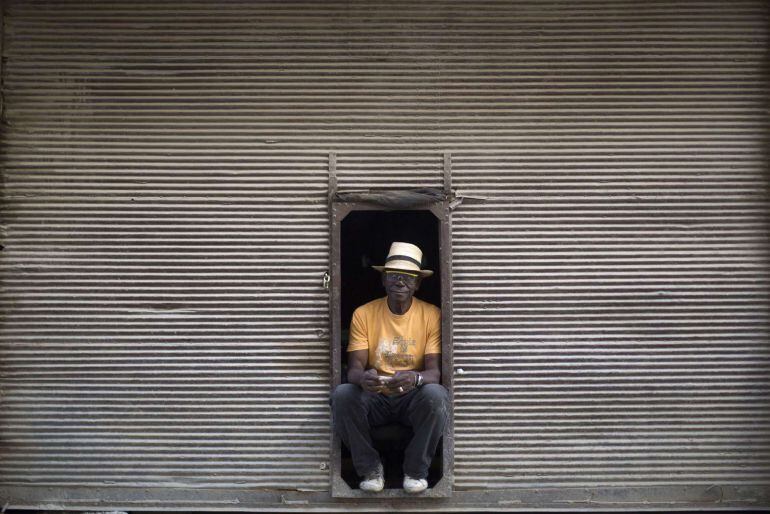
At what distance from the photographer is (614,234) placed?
4656 millimetres

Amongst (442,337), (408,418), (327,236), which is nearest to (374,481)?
(408,418)

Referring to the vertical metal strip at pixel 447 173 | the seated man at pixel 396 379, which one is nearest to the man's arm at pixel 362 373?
the seated man at pixel 396 379

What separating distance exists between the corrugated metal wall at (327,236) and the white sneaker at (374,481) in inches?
14.3

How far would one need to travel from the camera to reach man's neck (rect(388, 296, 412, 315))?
462 cm

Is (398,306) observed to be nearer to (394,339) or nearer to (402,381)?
(394,339)

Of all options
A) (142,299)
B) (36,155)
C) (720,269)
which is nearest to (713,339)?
(720,269)

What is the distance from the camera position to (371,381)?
423cm

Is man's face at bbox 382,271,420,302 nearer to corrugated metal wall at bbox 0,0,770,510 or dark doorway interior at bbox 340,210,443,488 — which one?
corrugated metal wall at bbox 0,0,770,510

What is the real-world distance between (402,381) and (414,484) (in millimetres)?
645

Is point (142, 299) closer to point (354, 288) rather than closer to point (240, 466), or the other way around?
point (240, 466)

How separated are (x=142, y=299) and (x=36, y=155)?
1165mm

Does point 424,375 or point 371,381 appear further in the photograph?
point 424,375

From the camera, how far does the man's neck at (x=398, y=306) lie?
4.62m

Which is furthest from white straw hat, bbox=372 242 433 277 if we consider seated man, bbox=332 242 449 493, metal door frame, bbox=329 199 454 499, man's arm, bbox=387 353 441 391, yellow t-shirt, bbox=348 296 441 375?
man's arm, bbox=387 353 441 391
